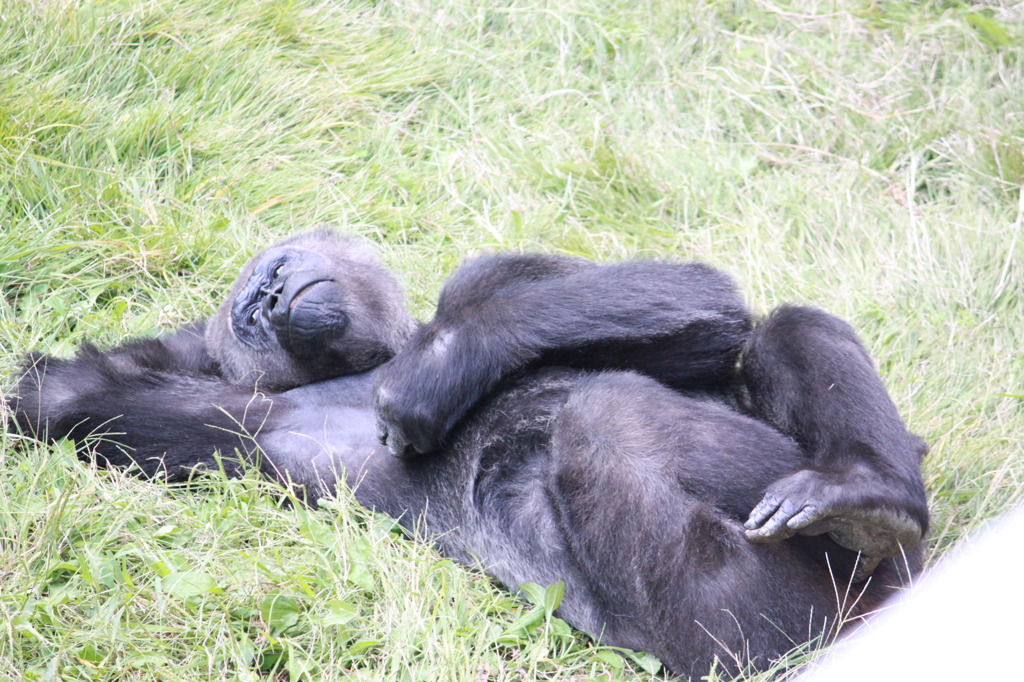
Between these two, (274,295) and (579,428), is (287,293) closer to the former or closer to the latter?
(274,295)

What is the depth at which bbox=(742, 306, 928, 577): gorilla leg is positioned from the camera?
3.08 metres

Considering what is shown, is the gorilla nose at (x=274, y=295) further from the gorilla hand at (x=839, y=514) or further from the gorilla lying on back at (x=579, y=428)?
the gorilla hand at (x=839, y=514)

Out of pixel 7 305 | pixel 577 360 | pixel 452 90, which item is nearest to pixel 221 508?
pixel 577 360

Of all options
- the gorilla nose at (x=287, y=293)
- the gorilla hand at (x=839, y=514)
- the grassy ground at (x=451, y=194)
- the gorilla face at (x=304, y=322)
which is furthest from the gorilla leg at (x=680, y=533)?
the gorilla nose at (x=287, y=293)

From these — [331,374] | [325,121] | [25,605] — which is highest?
[325,121]

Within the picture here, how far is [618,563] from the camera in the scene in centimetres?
328

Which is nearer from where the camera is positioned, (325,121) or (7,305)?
(7,305)

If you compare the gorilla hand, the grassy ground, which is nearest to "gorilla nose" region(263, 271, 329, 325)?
the grassy ground

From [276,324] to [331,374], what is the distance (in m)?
0.31

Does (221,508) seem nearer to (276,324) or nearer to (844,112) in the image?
(276,324)

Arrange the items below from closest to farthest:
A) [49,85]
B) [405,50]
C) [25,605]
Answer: [25,605] < [49,85] < [405,50]

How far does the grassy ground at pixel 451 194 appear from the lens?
3.37 meters

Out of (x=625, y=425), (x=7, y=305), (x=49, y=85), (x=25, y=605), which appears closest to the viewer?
(x=25, y=605)

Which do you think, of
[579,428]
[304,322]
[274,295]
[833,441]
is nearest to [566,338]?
[579,428]
